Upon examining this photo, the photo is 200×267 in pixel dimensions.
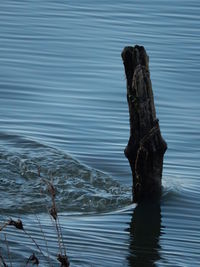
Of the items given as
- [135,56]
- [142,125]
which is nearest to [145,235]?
[142,125]

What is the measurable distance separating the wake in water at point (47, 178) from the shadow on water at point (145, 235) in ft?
1.07

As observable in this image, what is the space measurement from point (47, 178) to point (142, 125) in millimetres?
1692

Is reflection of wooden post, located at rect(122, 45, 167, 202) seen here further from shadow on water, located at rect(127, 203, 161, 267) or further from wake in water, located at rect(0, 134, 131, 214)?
wake in water, located at rect(0, 134, 131, 214)

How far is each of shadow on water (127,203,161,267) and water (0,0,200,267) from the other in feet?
0.04

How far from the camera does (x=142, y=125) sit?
10234mm

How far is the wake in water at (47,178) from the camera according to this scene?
1062 centimetres

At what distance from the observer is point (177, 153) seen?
12.9m

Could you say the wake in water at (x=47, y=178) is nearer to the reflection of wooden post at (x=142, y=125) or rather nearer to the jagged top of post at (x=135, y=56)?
the reflection of wooden post at (x=142, y=125)

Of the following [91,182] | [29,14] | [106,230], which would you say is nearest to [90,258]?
[106,230]

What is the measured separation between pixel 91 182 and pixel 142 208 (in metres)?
1.03

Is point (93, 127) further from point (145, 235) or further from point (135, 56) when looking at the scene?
point (145, 235)

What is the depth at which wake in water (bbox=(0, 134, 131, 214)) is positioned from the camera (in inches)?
418

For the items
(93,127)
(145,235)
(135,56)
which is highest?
(135,56)

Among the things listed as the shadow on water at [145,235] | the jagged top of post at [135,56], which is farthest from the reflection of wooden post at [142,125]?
the shadow on water at [145,235]
